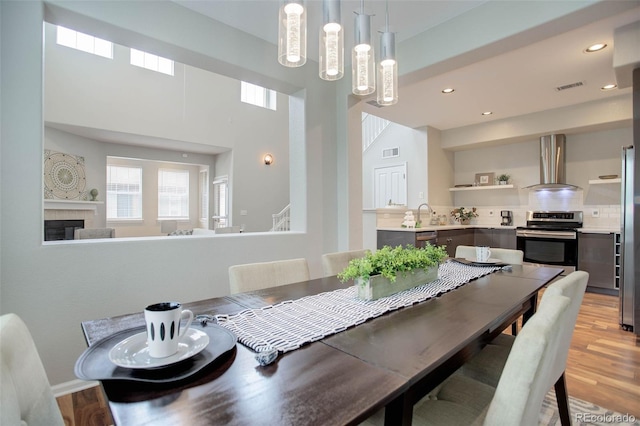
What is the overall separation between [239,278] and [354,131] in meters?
2.24

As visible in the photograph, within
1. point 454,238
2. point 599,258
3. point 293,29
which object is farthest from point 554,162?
point 293,29

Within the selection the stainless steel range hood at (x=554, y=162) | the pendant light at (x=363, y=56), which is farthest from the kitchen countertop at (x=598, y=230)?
the pendant light at (x=363, y=56)

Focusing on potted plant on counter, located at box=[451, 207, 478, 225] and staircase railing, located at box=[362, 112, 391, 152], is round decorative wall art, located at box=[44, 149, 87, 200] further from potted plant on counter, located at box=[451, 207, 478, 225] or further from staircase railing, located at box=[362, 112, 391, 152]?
potted plant on counter, located at box=[451, 207, 478, 225]

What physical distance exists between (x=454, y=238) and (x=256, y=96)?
18.6 ft

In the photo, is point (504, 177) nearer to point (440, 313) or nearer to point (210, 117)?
point (440, 313)

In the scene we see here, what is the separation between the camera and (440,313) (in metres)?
1.22

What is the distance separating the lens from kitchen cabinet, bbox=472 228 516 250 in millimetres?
5145

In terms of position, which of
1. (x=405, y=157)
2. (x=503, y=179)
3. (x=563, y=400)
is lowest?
(x=563, y=400)

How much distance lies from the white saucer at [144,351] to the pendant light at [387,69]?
5.27ft

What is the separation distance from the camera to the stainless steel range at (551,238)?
14.8 ft

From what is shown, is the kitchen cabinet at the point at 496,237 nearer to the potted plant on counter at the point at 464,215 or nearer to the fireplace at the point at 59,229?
the potted plant on counter at the point at 464,215

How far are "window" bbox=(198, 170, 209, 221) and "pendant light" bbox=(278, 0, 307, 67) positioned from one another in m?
7.47

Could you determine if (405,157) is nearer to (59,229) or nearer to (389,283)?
(389,283)

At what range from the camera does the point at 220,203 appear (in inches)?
326
